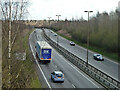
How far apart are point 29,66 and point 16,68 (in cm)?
488

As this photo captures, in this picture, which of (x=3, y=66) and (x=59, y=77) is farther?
(x=59, y=77)

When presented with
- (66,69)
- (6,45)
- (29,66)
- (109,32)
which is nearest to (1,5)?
(6,45)

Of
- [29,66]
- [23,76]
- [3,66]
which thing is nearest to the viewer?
[3,66]

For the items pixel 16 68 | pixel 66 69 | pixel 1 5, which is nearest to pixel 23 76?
pixel 16 68

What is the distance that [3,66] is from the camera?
1327 centimetres

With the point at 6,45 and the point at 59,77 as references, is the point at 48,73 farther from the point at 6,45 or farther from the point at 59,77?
the point at 6,45

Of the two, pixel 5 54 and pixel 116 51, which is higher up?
pixel 116 51

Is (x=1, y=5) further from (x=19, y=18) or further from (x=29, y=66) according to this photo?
(x=29, y=66)

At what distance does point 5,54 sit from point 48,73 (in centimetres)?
1878

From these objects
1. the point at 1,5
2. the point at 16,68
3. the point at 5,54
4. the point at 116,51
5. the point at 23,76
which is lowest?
the point at 23,76

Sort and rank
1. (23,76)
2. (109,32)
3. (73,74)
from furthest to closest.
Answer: (73,74) → (23,76) → (109,32)

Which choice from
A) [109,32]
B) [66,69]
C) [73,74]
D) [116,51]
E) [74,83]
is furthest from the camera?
[66,69]

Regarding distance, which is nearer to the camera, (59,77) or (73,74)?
(59,77)

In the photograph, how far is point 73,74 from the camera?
30750 millimetres
